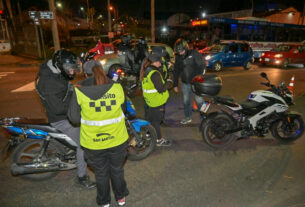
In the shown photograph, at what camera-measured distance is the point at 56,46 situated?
47.3 feet

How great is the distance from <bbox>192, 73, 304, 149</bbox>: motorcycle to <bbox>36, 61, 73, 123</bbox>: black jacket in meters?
2.51

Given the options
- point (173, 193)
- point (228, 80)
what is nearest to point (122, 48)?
point (228, 80)

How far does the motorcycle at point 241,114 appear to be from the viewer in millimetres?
4168

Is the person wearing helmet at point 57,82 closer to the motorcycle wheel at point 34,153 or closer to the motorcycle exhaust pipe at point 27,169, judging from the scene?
the motorcycle wheel at point 34,153

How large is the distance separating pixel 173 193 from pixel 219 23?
59.7 ft

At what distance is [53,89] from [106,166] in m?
1.13

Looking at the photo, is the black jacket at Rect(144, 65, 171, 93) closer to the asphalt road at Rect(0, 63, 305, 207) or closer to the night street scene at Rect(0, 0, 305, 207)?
the night street scene at Rect(0, 0, 305, 207)

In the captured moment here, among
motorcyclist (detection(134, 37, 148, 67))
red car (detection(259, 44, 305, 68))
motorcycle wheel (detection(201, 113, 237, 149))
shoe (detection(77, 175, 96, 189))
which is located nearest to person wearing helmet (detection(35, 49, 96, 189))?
shoe (detection(77, 175, 96, 189))

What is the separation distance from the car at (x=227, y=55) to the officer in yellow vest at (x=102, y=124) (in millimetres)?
12235

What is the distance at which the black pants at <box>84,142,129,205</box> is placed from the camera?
2420mm

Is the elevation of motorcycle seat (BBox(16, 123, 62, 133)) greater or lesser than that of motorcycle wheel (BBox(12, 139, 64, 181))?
greater

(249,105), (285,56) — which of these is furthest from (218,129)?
(285,56)

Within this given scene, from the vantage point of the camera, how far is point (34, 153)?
3.20 metres

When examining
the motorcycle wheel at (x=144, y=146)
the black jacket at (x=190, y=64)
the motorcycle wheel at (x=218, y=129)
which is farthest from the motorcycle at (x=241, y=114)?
the motorcycle wheel at (x=144, y=146)
